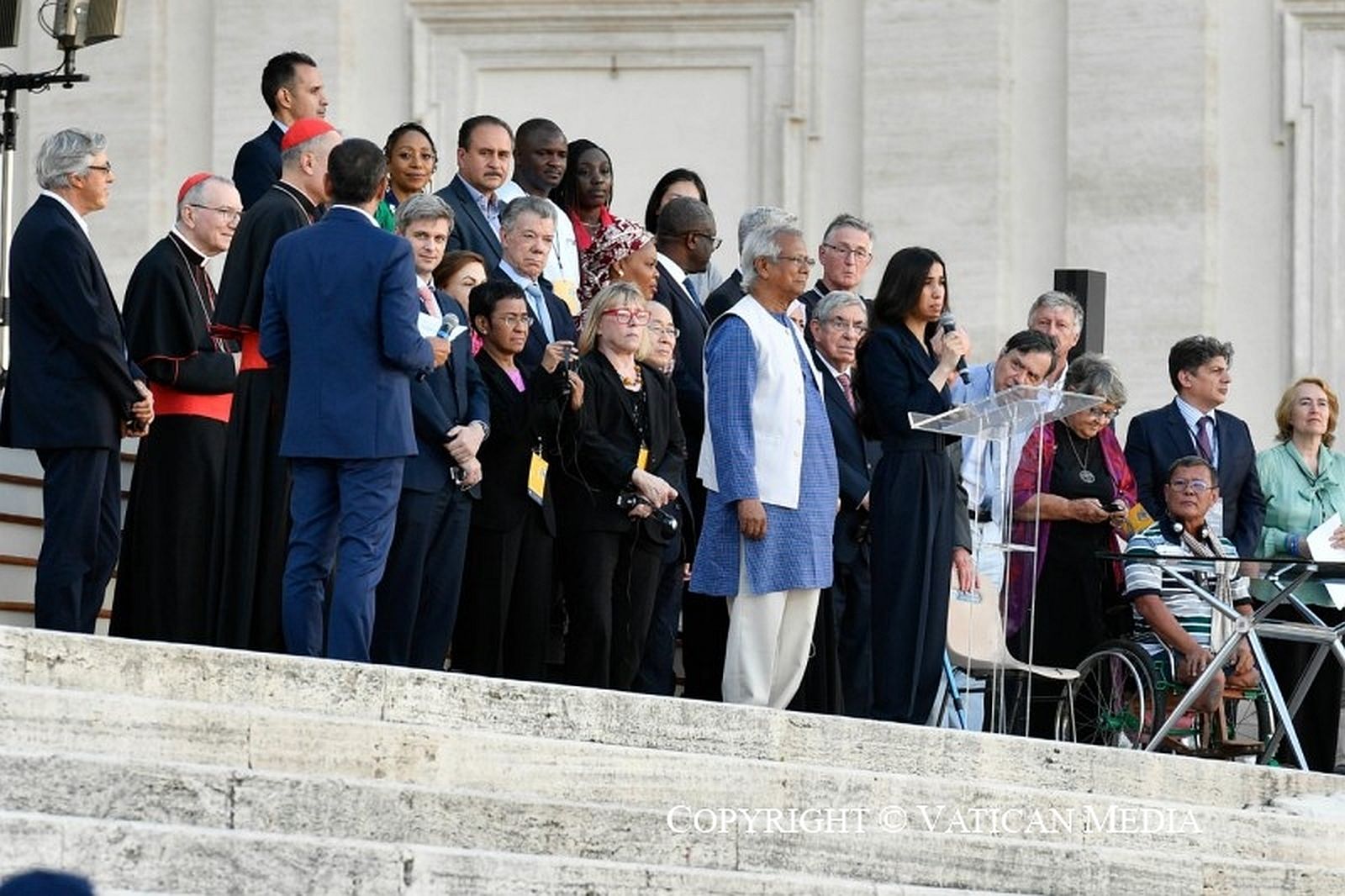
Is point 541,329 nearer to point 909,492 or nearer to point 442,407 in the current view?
point 442,407

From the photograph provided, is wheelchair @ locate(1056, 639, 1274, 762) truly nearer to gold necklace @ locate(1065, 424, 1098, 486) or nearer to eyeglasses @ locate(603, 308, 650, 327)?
gold necklace @ locate(1065, 424, 1098, 486)

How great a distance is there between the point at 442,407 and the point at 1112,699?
9.36 feet

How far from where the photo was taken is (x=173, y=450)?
9.49m

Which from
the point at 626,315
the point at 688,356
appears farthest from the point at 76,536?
the point at 688,356

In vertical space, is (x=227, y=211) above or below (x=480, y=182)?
below

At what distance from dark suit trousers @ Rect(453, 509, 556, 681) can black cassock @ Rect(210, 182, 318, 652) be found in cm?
76

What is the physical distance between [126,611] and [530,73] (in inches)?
308

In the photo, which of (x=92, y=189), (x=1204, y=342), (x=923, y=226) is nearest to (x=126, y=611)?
(x=92, y=189)

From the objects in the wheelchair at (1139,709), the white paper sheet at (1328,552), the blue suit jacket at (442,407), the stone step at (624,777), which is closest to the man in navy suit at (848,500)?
the wheelchair at (1139,709)

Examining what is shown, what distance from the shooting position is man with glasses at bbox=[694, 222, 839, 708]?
30.7 feet

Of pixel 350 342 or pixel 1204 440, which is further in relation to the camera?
pixel 1204 440

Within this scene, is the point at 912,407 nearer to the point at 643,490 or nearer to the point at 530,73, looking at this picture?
the point at 643,490

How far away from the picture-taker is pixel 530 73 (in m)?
16.9

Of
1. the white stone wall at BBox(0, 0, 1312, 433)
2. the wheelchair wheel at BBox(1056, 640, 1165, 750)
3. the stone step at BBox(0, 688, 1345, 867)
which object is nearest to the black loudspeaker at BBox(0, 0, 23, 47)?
the white stone wall at BBox(0, 0, 1312, 433)
